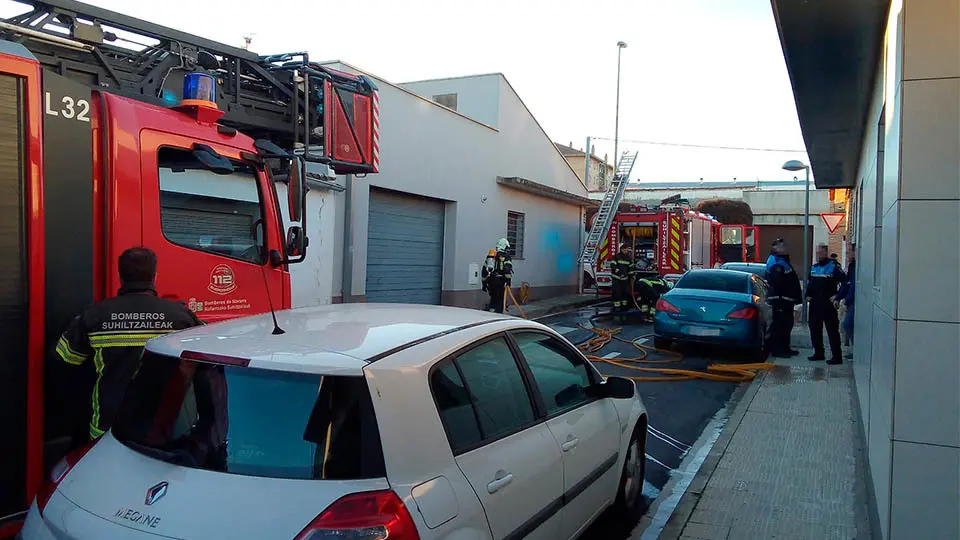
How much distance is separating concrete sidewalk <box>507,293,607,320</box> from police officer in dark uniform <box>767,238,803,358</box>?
6.17m

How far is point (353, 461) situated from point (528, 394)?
4.09 ft

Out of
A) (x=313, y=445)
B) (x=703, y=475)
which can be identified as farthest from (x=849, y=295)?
(x=313, y=445)

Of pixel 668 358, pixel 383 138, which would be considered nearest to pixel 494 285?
pixel 383 138

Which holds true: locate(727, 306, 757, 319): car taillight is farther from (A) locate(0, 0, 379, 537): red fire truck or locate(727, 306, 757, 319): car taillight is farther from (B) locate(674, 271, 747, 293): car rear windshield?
(A) locate(0, 0, 379, 537): red fire truck

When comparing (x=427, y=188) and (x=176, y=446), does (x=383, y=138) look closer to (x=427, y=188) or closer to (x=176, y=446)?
(x=427, y=188)

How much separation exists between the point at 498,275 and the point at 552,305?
4.82 metres

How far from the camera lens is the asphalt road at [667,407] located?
5.39 metres

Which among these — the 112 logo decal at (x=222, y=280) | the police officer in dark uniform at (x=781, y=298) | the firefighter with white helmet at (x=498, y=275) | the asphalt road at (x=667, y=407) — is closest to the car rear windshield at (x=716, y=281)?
the police officer in dark uniform at (x=781, y=298)

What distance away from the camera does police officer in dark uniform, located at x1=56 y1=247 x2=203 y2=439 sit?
10.9 ft

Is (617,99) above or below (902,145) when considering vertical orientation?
above

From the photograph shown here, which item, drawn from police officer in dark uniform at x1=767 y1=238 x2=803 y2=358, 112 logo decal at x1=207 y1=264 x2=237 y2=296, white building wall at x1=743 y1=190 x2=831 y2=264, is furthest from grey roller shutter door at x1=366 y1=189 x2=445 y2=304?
white building wall at x1=743 y1=190 x2=831 y2=264

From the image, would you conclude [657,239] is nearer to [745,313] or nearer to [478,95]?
[478,95]

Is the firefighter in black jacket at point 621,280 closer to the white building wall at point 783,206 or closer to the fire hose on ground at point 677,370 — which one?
the fire hose on ground at point 677,370

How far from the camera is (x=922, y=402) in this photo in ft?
11.0
